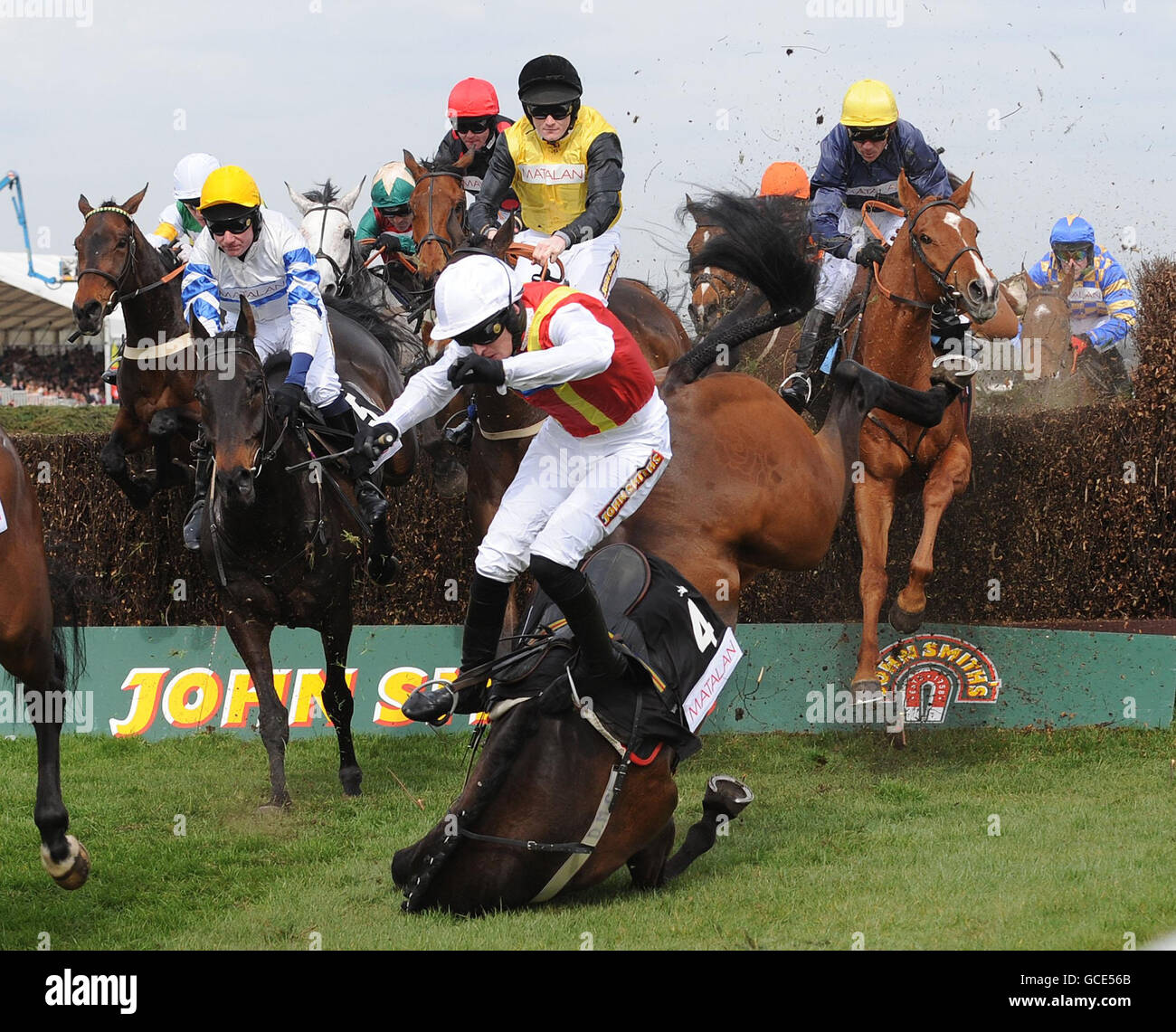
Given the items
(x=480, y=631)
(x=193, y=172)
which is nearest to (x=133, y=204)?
(x=193, y=172)

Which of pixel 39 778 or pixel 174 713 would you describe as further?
pixel 174 713

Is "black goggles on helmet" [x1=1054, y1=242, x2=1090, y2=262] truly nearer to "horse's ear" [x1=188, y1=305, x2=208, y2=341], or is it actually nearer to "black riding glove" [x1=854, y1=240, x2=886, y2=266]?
"black riding glove" [x1=854, y1=240, x2=886, y2=266]

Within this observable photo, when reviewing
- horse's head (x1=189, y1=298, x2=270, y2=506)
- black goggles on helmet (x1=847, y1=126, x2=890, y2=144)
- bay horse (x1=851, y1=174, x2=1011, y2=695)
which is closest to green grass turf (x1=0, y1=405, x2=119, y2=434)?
horse's head (x1=189, y1=298, x2=270, y2=506)

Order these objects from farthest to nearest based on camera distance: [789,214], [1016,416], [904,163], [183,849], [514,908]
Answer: [1016,416] < [904,163] < [789,214] < [183,849] < [514,908]

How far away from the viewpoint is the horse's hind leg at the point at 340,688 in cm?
714

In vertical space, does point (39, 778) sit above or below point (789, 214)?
below

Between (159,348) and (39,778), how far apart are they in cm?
393

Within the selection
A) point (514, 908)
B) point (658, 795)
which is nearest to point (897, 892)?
point (658, 795)

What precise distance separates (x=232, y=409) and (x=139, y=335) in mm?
2741

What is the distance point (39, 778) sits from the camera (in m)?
5.06

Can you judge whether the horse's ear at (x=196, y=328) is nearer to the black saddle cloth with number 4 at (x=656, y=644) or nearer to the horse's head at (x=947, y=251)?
the black saddle cloth with number 4 at (x=656, y=644)

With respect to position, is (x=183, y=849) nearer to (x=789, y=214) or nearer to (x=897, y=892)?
(x=897, y=892)

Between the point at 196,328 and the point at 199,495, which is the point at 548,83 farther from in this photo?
the point at 199,495

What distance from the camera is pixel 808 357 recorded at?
8094 millimetres
